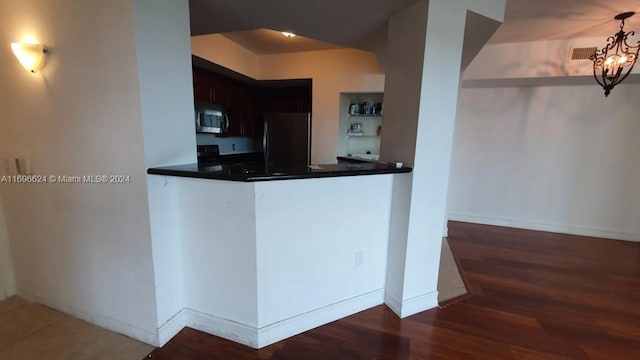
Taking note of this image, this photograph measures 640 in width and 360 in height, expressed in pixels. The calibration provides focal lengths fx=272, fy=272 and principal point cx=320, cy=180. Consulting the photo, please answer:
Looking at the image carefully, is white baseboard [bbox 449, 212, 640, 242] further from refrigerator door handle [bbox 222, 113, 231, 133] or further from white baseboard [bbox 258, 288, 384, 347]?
refrigerator door handle [bbox 222, 113, 231, 133]

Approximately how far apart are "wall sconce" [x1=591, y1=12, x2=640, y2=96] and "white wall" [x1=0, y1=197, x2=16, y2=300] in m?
5.69

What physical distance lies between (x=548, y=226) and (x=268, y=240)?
446 centimetres

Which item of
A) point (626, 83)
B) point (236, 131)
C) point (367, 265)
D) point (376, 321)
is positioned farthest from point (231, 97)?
point (626, 83)

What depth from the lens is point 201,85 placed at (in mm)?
3602

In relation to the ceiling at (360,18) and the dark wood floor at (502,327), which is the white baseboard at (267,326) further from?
the ceiling at (360,18)

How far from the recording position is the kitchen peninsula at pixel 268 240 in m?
1.60

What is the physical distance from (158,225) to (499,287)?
9.26ft

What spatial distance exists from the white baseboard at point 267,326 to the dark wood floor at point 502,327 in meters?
0.04

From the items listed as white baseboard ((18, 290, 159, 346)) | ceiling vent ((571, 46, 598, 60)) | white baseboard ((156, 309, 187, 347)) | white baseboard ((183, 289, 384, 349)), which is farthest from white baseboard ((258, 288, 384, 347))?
ceiling vent ((571, 46, 598, 60))

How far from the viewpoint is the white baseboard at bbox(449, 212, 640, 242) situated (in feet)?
12.5

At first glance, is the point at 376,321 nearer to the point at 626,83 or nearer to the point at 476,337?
the point at 476,337

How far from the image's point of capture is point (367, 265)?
81.2 inches

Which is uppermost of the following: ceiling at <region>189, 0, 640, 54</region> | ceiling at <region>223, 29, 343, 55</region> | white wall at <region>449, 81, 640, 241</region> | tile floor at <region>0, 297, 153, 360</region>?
ceiling at <region>223, 29, 343, 55</region>

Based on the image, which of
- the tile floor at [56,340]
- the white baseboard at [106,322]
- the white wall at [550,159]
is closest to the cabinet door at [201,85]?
the white baseboard at [106,322]
